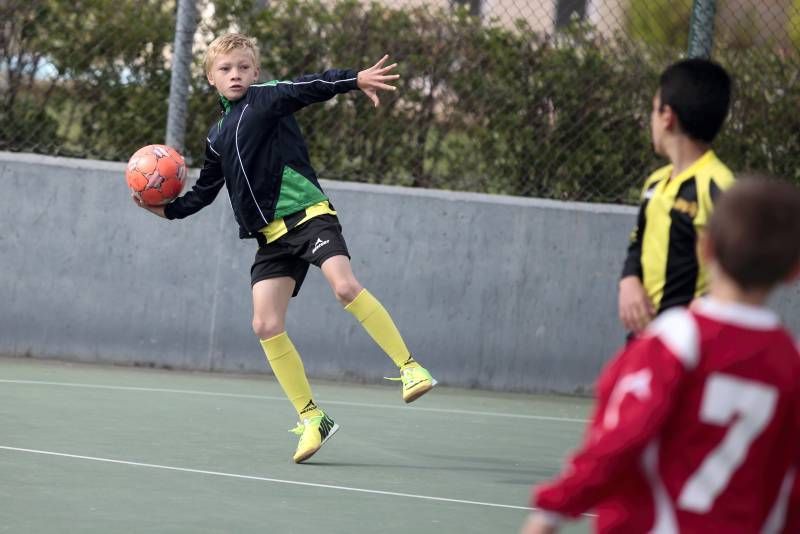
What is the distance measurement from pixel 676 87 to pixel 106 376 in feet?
18.2

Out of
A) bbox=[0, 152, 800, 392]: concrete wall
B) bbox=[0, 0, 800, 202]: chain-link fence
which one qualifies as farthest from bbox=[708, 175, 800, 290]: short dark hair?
bbox=[0, 0, 800, 202]: chain-link fence

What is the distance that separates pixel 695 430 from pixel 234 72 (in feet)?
15.0

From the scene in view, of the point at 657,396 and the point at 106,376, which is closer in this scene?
the point at 657,396

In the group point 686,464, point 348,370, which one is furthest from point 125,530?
point 348,370

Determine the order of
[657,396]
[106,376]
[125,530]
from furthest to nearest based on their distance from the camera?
Result: [106,376] → [125,530] → [657,396]

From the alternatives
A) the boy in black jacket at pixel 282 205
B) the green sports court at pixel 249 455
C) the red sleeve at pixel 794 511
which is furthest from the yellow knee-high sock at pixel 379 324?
the red sleeve at pixel 794 511

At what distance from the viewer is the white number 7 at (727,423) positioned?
8.14ft

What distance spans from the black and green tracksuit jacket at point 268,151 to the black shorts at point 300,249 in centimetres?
10

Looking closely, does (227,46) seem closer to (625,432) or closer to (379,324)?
(379,324)

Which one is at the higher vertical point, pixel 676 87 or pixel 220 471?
pixel 676 87

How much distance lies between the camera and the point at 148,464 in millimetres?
6078

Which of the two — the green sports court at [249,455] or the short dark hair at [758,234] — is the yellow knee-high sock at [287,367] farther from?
the short dark hair at [758,234]

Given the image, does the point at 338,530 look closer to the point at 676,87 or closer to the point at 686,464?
the point at 676,87

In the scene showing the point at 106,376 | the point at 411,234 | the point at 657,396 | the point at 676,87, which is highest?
the point at 676,87
